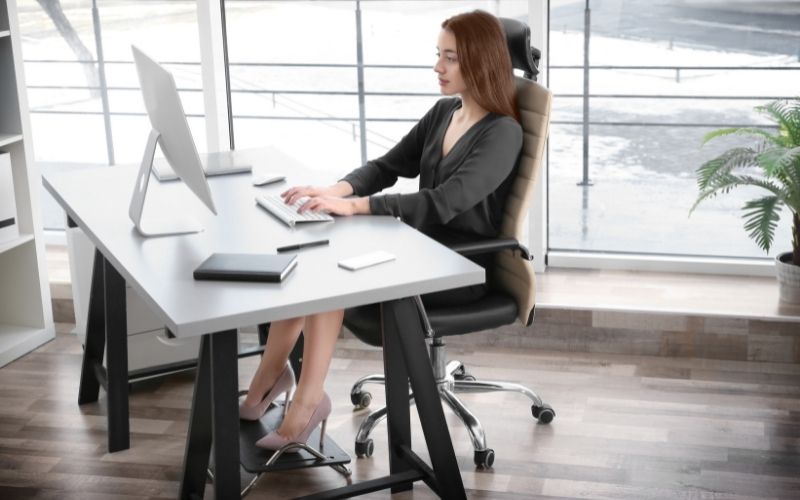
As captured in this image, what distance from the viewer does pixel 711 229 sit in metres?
4.61

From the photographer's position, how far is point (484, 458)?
127 inches

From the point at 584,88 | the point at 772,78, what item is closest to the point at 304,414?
the point at 584,88

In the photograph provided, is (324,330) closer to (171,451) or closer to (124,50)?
(171,451)

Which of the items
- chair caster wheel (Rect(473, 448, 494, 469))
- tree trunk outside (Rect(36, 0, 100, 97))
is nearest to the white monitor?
chair caster wheel (Rect(473, 448, 494, 469))

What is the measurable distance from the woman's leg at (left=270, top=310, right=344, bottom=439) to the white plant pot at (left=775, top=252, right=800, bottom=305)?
6.02 ft

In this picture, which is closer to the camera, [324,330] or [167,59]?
[324,330]

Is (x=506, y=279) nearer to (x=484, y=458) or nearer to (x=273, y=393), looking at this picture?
(x=484, y=458)

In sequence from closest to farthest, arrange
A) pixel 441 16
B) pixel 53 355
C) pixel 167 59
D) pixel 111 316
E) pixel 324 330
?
pixel 324 330, pixel 111 316, pixel 53 355, pixel 441 16, pixel 167 59

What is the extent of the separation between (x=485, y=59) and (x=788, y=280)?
158 centimetres

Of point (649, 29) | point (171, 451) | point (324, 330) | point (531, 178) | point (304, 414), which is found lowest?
point (171, 451)

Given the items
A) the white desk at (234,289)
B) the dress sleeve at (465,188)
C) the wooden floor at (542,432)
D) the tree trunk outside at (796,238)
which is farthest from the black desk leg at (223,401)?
the tree trunk outside at (796,238)

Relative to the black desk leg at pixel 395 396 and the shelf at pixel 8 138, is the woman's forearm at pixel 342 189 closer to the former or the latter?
the black desk leg at pixel 395 396

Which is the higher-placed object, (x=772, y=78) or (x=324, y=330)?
(x=772, y=78)

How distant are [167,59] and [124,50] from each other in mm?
203
